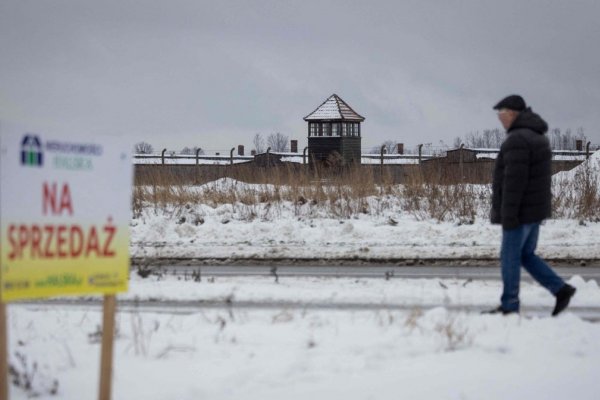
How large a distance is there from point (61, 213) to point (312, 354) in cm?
233

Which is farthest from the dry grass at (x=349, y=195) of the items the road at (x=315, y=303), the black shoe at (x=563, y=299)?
the black shoe at (x=563, y=299)

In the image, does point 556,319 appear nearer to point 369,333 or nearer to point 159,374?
point 369,333

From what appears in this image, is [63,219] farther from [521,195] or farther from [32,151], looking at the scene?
[521,195]

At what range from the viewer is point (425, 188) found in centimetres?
1808

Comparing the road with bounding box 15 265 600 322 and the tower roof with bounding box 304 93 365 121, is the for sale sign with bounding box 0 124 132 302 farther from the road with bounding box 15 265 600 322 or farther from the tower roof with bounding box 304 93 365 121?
the tower roof with bounding box 304 93 365 121

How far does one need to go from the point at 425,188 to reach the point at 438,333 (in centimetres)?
1224

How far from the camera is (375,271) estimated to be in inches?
417

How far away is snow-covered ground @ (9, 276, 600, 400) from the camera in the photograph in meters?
4.94

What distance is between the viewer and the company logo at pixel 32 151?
→ 3.86m

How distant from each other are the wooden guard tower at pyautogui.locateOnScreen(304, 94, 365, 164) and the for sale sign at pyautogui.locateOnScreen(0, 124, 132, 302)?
4217 cm

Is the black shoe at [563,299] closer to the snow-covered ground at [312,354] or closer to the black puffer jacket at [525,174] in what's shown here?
the snow-covered ground at [312,354]

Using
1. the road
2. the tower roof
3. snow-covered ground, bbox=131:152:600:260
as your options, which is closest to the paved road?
the road

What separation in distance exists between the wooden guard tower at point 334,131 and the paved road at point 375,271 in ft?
116

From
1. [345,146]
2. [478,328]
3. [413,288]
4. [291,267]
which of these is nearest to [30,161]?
[478,328]
